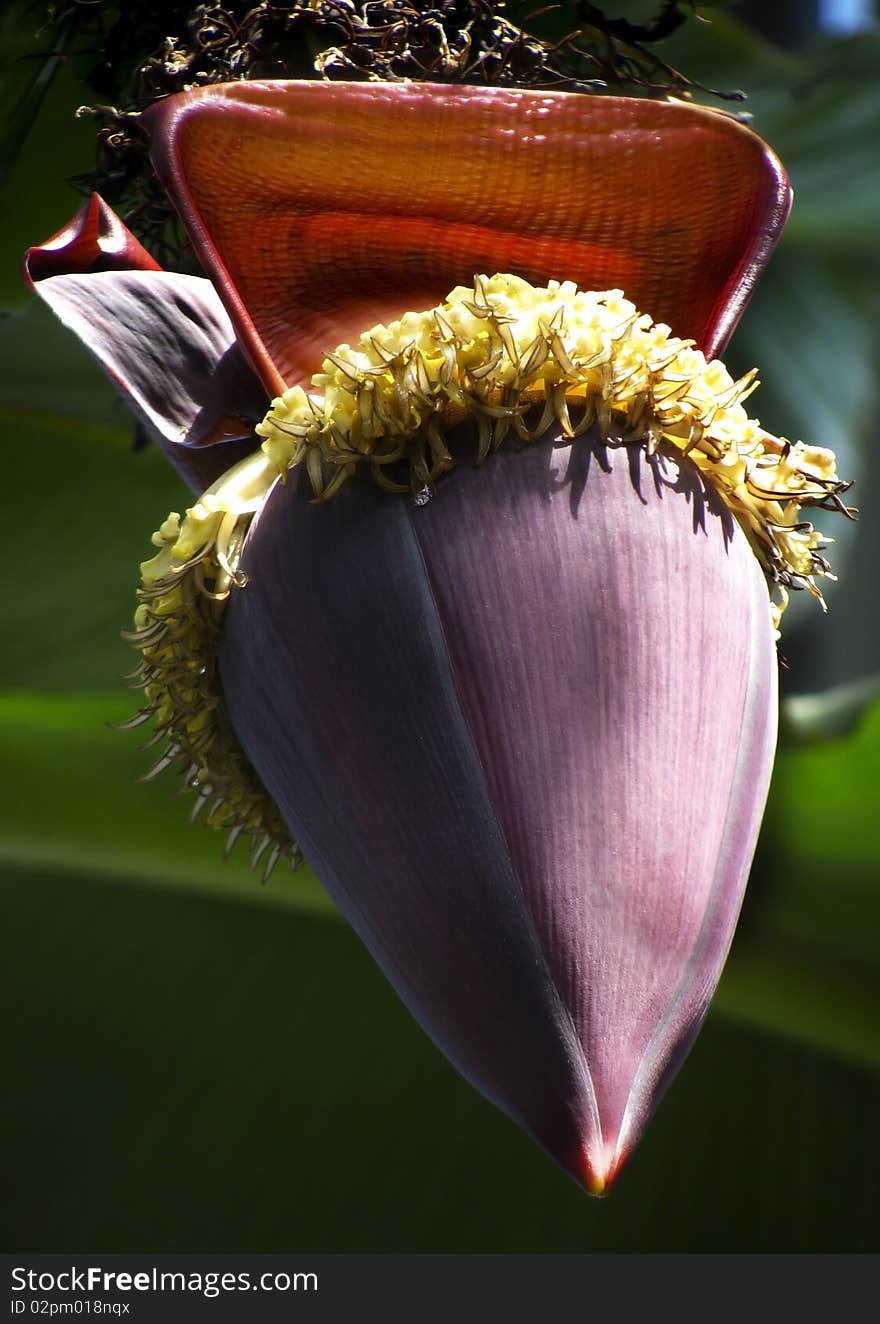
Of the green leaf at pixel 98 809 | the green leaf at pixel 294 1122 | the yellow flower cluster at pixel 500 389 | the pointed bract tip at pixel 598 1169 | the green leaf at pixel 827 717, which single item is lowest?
the green leaf at pixel 294 1122

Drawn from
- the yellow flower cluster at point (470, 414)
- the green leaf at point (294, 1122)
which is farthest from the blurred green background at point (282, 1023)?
the yellow flower cluster at point (470, 414)

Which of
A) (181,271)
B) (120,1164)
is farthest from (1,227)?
(120,1164)

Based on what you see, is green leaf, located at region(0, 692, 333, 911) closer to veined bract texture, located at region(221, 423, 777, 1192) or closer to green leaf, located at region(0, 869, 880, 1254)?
green leaf, located at region(0, 869, 880, 1254)

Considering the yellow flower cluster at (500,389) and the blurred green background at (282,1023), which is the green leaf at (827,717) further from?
the yellow flower cluster at (500,389)

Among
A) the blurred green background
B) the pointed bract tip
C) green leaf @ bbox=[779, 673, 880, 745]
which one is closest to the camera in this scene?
the pointed bract tip

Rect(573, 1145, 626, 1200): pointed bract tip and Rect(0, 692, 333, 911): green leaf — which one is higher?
Rect(573, 1145, 626, 1200): pointed bract tip

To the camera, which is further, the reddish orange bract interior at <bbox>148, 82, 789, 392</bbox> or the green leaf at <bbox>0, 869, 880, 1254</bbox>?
the green leaf at <bbox>0, 869, 880, 1254</bbox>

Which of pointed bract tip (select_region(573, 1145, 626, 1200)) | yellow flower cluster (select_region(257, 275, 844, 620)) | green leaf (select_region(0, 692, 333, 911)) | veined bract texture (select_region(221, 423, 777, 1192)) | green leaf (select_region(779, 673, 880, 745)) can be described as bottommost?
green leaf (select_region(0, 692, 333, 911))

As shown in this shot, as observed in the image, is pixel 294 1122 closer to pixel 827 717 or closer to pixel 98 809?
pixel 98 809

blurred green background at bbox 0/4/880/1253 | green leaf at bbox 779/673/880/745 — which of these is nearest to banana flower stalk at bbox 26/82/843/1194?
green leaf at bbox 779/673/880/745
